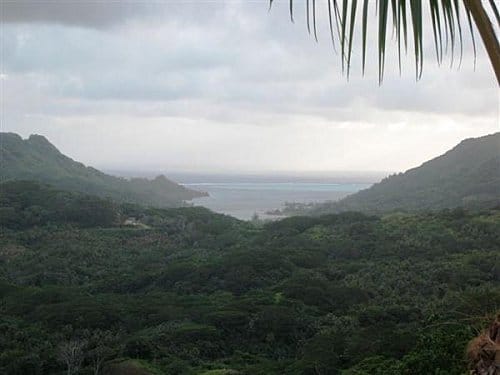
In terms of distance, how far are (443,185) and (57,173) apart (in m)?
63.3

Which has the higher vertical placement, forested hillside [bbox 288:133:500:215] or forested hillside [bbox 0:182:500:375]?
forested hillside [bbox 288:133:500:215]

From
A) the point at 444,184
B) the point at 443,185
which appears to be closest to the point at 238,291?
the point at 443,185

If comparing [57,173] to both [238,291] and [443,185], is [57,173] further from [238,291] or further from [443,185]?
[238,291]

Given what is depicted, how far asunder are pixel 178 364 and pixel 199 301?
34.8ft

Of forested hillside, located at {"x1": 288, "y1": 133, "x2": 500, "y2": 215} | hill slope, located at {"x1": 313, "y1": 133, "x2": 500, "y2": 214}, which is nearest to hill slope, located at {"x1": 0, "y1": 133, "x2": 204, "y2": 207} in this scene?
forested hillside, located at {"x1": 288, "y1": 133, "x2": 500, "y2": 215}

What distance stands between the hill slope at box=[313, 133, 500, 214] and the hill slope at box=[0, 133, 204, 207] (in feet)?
105

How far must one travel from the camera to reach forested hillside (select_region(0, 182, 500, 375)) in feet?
57.6

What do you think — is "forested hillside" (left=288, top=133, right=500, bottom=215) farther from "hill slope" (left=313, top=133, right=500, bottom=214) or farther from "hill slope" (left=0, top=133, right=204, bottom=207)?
"hill slope" (left=0, top=133, right=204, bottom=207)

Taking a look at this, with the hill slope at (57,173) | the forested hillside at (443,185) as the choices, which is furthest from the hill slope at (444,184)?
the hill slope at (57,173)

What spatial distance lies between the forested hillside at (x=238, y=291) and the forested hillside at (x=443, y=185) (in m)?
22.6

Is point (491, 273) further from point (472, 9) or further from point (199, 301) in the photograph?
point (472, 9)

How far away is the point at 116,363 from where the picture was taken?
17312 mm

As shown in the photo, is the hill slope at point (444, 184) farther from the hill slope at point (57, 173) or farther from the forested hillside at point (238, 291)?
the hill slope at point (57, 173)

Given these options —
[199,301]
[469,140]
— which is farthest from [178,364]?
[469,140]
